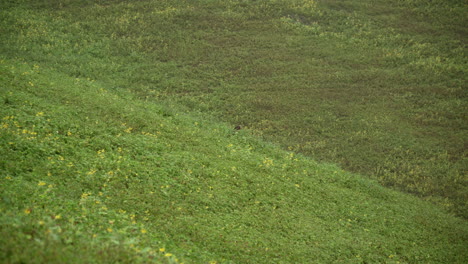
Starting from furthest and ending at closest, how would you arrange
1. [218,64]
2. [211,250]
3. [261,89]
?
[218,64]
[261,89]
[211,250]

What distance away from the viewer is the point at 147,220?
1006 cm

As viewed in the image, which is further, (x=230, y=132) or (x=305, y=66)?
(x=305, y=66)

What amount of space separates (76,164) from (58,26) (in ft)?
105

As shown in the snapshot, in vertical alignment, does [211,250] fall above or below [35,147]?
below

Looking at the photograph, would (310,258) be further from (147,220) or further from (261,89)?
(261,89)

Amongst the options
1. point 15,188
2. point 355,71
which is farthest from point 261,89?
point 15,188

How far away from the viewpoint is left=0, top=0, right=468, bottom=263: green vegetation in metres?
9.78

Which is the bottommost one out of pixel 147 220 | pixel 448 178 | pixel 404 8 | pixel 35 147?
pixel 448 178

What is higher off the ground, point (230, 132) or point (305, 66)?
point (305, 66)

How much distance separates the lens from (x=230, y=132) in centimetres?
2233

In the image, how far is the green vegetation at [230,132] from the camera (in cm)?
978

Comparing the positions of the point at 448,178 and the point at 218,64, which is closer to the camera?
the point at 448,178

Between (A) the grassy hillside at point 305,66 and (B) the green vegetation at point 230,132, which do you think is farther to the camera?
(A) the grassy hillside at point 305,66

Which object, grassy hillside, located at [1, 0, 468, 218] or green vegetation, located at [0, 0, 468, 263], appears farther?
grassy hillside, located at [1, 0, 468, 218]
